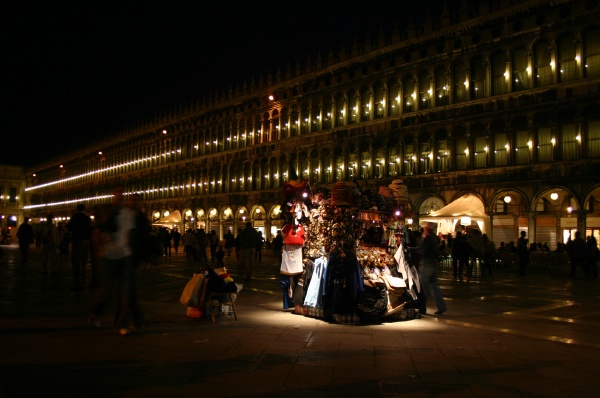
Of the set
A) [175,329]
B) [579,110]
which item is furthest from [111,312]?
[579,110]

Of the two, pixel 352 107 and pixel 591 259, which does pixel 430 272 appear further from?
pixel 352 107

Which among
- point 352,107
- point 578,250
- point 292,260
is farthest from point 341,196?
point 352,107

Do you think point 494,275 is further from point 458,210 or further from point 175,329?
point 175,329

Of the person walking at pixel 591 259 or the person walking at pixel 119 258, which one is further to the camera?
the person walking at pixel 591 259

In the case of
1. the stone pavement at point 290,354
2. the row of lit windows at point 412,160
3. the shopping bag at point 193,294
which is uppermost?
the row of lit windows at point 412,160

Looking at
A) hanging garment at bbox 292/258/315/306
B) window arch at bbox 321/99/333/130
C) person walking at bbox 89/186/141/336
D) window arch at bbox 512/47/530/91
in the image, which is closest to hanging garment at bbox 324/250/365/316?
hanging garment at bbox 292/258/315/306

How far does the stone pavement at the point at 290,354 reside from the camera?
5.34 meters

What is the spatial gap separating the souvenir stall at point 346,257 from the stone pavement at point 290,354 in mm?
351

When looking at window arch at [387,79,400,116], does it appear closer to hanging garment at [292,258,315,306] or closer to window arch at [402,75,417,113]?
window arch at [402,75,417,113]

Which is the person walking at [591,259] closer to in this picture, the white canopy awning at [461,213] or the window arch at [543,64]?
the white canopy awning at [461,213]

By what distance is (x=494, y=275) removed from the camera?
21375 mm

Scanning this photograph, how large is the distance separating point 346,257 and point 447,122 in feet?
89.9

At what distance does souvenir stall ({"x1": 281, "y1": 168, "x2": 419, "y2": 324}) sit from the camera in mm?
9359

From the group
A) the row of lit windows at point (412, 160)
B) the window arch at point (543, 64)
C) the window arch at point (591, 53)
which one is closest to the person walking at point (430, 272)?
the row of lit windows at point (412, 160)
